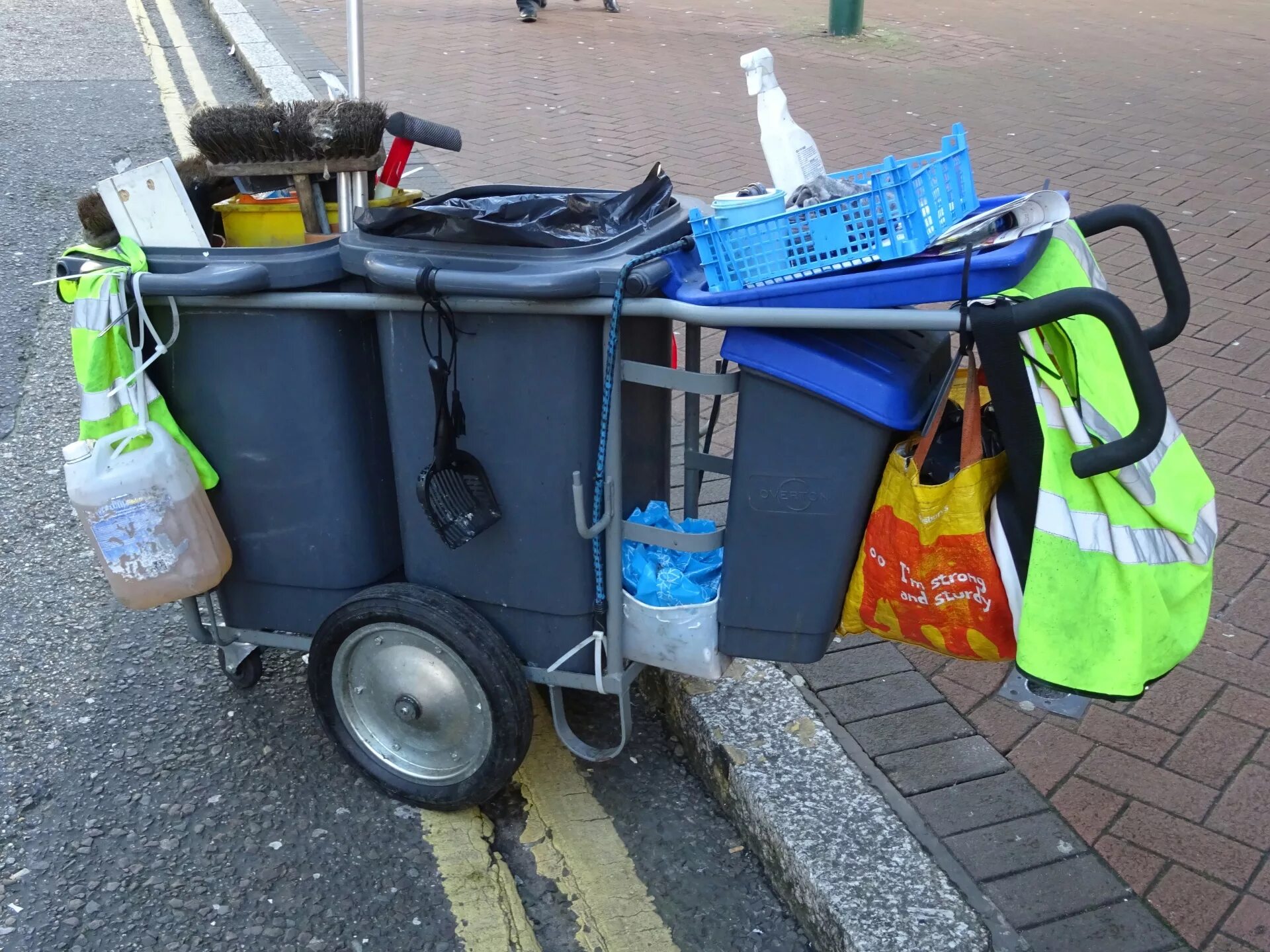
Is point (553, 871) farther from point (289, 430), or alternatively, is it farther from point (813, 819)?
point (289, 430)

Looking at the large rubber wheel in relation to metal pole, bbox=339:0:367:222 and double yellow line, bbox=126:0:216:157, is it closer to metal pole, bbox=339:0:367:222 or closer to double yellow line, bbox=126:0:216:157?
metal pole, bbox=339:0:367:222

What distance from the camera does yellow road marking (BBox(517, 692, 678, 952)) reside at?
2.25 metres

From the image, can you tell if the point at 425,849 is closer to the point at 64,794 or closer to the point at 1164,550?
the point at 64,794

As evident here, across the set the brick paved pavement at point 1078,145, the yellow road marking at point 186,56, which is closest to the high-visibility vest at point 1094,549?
the brick paved pavement at point 1078,145

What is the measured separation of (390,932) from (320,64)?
299 inches

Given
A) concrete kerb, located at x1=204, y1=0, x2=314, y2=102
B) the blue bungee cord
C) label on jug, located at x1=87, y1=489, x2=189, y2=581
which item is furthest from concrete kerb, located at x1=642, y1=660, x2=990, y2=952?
concrete kerb, located at x1=204, y1=0, x2=314, y2=102

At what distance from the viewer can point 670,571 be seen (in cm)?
227

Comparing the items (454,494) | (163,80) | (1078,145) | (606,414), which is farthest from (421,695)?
(163,80)

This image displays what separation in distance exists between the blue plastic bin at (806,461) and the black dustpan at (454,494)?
17.9 inches

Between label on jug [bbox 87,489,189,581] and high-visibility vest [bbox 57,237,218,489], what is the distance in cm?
11

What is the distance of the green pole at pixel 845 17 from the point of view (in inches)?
389

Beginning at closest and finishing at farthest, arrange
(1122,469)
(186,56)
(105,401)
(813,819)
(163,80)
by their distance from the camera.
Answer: (1122,469)
(105,401)
(813,819)
(163,80)
(186,56)


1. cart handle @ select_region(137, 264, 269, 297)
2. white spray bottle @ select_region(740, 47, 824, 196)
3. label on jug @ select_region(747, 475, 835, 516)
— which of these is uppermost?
white spray bottle @ select_region(740, 47, 824, 196)

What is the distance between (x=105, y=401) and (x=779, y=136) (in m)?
1.33
